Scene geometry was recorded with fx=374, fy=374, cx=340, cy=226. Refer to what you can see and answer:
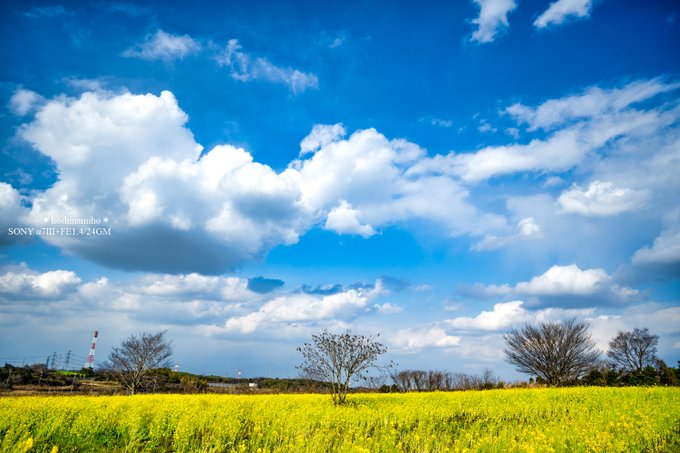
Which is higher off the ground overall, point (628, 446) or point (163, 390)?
point (628, 446)

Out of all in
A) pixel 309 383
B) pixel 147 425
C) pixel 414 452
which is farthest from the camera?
pixel 309 383

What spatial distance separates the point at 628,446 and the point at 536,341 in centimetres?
4156

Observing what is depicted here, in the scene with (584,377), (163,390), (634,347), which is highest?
(634,347)

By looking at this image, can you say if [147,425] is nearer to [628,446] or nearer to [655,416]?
[628,446]

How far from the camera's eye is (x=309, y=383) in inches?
2046

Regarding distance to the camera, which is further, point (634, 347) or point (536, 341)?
point (634, 347)

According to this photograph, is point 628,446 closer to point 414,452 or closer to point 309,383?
point 414,452

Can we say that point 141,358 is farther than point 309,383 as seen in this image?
No

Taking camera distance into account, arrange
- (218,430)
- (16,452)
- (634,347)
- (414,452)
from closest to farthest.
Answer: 1. (16,452)
2. (414,452)
3. (218,430)
4. (634,347)

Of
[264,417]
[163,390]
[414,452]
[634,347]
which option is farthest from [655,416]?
[634,347]

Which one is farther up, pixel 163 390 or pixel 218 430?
pixel 218 430

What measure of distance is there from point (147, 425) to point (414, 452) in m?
9.46

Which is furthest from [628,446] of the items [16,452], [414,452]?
[16,452]

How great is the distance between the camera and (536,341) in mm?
46688
